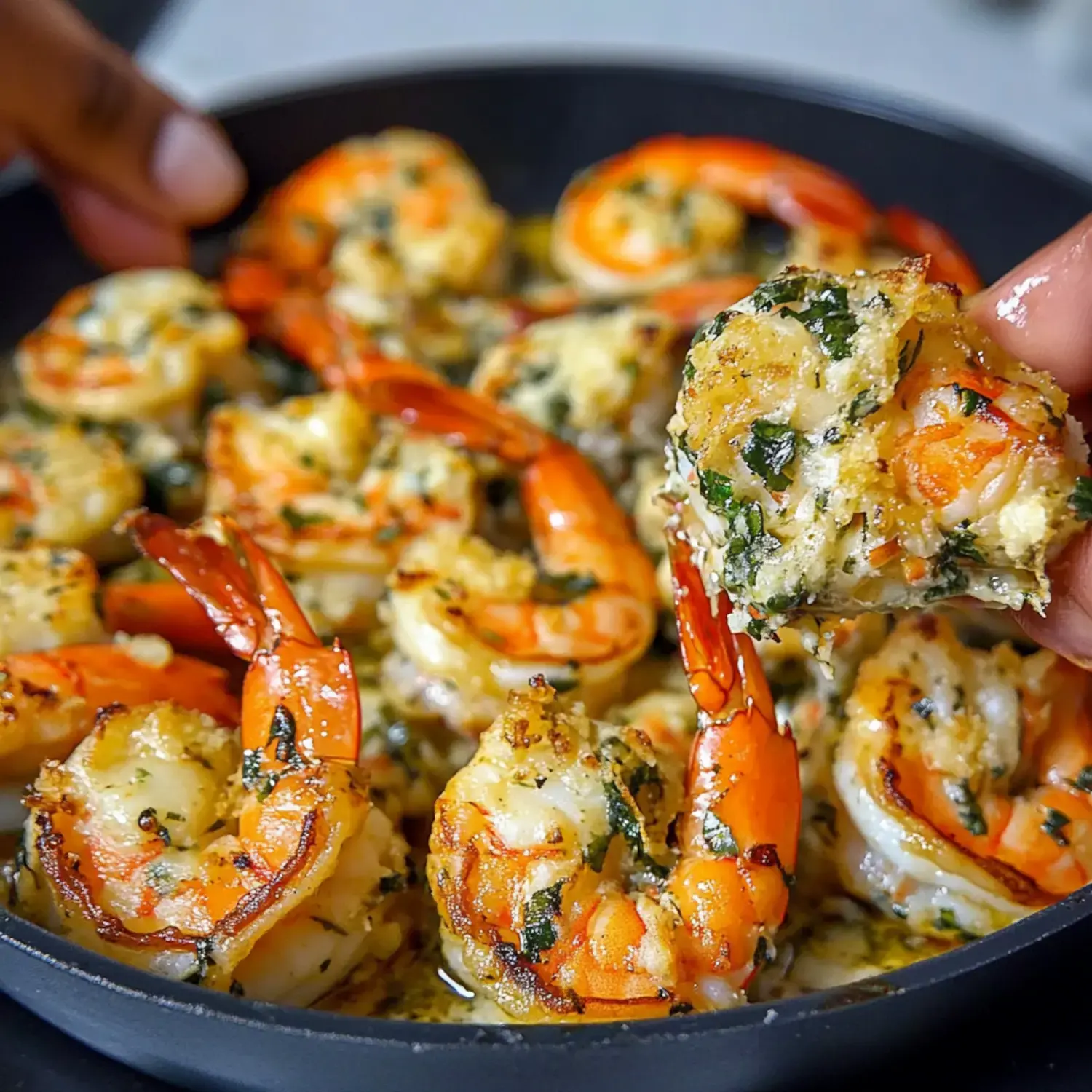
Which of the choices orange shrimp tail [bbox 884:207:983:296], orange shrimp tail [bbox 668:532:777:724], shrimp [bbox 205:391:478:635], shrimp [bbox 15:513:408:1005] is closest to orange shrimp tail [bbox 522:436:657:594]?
shrimp [bbox 205:391:478:635]

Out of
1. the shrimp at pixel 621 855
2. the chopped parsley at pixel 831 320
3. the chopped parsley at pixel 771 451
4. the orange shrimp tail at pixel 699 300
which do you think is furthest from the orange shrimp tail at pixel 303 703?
the orange shrimp tail at pixel 699 300

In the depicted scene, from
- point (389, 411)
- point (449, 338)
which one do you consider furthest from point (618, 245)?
point (389, 411)

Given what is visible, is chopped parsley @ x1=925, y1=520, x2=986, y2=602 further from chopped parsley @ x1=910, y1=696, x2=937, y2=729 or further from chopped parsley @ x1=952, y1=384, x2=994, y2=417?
chopped parsley @ x1=910, y1=696, x2=937, y2=729

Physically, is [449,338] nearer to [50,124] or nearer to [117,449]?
[117,449]

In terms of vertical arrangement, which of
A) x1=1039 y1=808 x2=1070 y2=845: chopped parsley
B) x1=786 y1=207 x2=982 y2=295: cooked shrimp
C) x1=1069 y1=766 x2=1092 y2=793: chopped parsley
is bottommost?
x1=1039 y1=808 x2=1070 y2=845: chopped parsley

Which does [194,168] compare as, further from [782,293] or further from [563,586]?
[782,293]

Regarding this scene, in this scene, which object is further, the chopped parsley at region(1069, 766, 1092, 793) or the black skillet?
the chopped parsley at region(1069, 766, 1092, 793)
